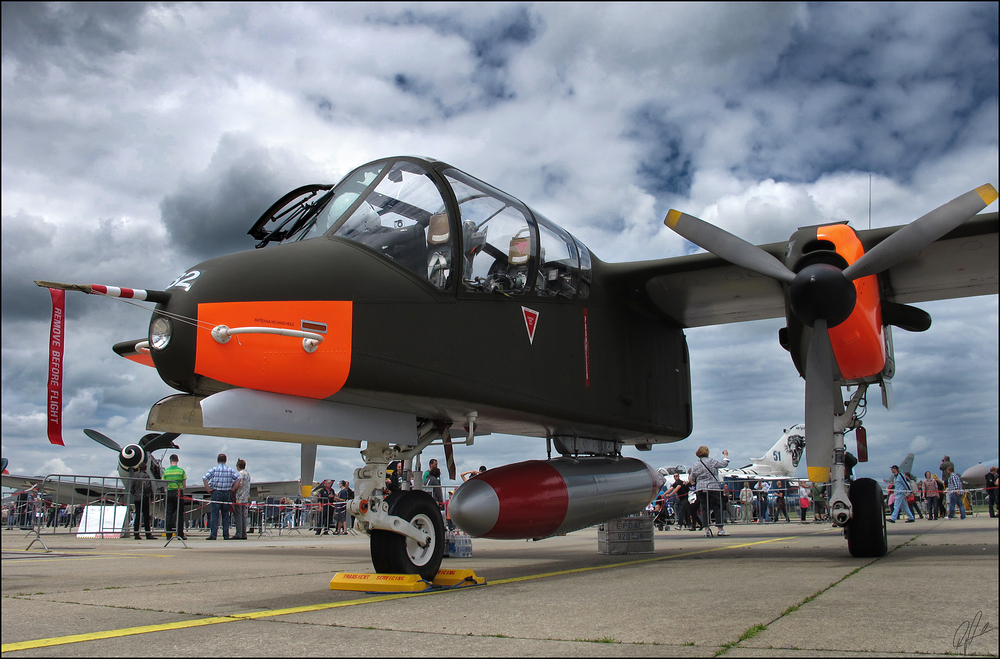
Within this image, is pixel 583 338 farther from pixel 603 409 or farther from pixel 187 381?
pixel 187 381

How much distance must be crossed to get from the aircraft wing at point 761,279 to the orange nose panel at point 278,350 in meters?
4.76

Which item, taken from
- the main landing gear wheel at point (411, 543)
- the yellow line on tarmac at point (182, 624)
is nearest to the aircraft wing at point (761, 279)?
the main landing gear wheel at point (411, 543)

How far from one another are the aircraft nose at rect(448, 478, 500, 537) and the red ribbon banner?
12.2ft

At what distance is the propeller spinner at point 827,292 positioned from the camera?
679 centimetres

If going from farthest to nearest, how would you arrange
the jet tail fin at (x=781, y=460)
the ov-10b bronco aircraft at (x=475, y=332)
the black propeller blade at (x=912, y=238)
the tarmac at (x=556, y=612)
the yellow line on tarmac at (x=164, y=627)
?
the jet tail fin at (x=781, y=460) < the black propeller blade at (x=912, y=238) < the ov-10b bronco aircraft at (x=475, y=332) < the yellow line on tarmac at (x=164, y=627) < the tarmac at (x=556, y=612)

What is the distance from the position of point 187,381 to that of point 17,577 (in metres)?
3.87

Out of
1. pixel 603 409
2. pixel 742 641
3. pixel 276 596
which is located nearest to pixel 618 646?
pixel 742 641

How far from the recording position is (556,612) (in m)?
4.19

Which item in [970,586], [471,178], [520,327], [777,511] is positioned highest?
[471,178]

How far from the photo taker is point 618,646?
317 centimetres

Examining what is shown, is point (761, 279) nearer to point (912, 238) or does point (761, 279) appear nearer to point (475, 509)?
point (912, 238)

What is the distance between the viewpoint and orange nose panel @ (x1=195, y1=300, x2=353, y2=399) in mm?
5117

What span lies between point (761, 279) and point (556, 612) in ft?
22.2
